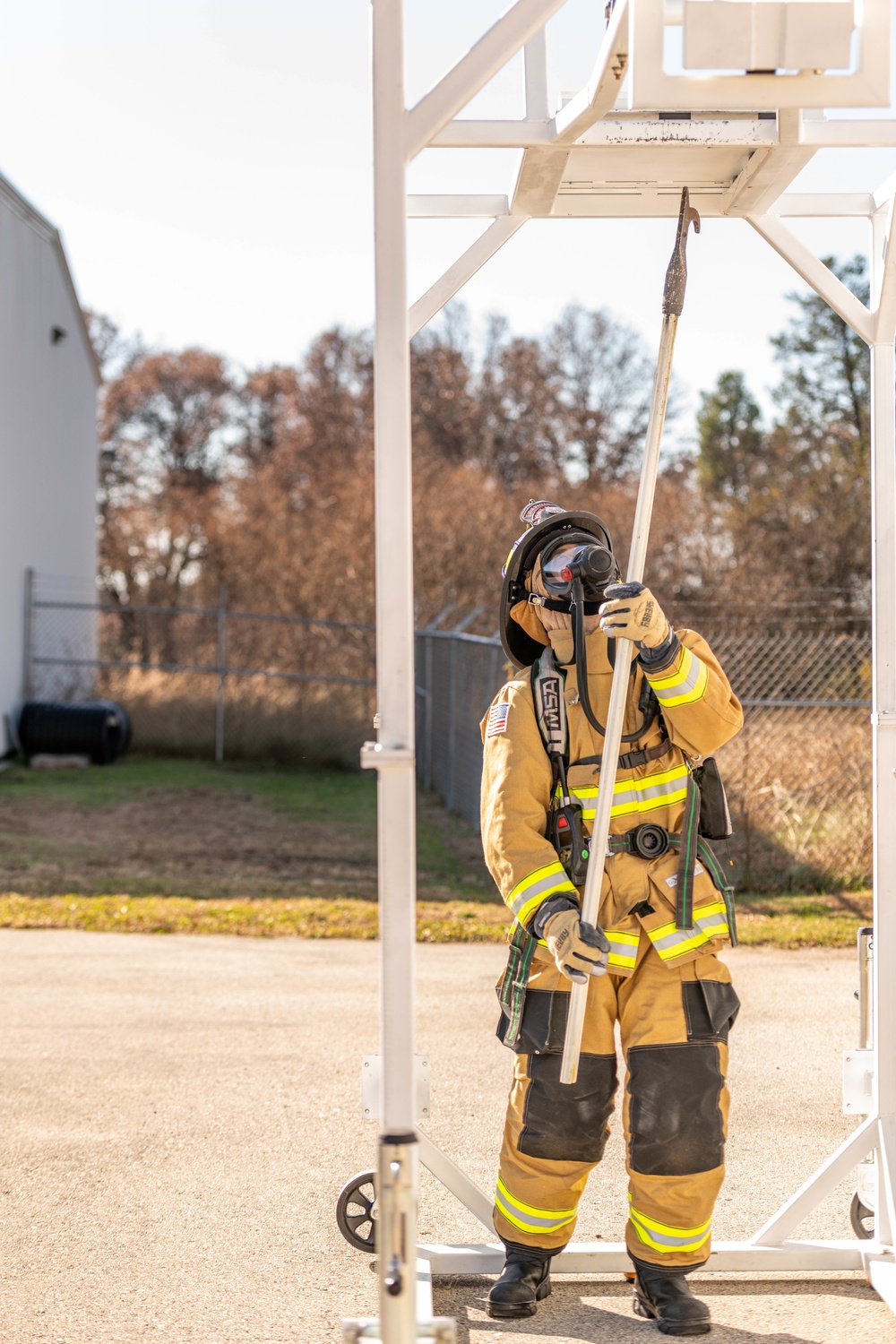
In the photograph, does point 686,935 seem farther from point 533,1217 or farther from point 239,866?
point 239,866

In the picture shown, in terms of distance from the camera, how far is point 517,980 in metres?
3.38

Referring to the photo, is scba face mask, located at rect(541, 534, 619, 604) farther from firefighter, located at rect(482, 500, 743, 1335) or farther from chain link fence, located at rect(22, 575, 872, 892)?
chain link fence, located at rect(22, 575, 872, 892)

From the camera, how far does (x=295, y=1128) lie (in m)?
4.86

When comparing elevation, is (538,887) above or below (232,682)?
above

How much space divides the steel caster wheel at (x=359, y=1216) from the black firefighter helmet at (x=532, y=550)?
1.45m

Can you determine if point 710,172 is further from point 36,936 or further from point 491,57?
point 36,936

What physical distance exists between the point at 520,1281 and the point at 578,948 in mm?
948

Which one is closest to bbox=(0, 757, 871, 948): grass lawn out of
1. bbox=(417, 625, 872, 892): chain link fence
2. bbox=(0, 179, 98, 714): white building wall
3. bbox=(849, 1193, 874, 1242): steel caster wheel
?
bbox=(417, 625, 872, 892): chain link fence

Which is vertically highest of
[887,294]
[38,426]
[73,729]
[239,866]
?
[38,426]

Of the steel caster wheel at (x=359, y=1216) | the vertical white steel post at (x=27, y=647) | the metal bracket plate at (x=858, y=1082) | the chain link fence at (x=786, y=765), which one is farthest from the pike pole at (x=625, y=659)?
the vertical white steel post at (x=27, y=647)

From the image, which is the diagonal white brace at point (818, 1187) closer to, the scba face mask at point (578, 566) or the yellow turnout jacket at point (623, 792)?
the yellow turnout jacket at point (623, 792)

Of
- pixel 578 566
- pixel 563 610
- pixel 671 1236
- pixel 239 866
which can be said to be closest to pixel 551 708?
pixel 563 610

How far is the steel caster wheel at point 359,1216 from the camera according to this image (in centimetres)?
368

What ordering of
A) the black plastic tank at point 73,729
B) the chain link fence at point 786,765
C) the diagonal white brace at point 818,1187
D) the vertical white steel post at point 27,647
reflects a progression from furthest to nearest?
1. the vertical white steel post at point 27,647
2. the black plastic tank at point 73,729
3. the chain link fence at point 786,765
4. the diagonal white brace at point 818,1187
